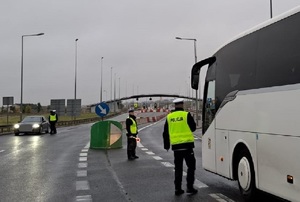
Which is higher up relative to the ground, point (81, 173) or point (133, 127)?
point (133, 127)

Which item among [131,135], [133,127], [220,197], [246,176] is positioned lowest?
[220,197]

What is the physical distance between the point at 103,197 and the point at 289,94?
13.2 feet

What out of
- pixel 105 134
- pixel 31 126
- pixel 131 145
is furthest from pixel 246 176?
pixel 31 126

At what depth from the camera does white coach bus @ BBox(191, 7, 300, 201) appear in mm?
5984

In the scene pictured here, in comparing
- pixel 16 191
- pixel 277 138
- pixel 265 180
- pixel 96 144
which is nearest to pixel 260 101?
pixel 277 138

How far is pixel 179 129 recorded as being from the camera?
27.9 ft

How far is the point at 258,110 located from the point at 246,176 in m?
1.26

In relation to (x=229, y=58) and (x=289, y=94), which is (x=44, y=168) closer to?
(x=229, y=58)

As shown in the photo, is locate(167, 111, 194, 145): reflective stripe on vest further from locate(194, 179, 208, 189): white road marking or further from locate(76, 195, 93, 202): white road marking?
locate(76, 195, 93, 202): white road marking

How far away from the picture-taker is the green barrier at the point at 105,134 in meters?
18.8

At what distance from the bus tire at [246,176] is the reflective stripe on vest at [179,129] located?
1224mm

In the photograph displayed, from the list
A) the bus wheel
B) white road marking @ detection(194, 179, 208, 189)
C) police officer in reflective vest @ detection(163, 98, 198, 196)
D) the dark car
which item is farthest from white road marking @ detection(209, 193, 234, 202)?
the dark car

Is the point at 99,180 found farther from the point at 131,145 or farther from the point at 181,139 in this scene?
the point at 131,145

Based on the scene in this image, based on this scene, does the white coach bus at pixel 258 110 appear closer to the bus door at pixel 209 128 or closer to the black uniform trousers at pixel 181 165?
the bus door at pixel 209 128
